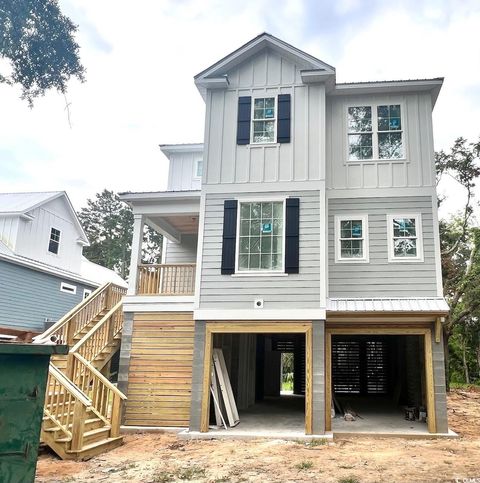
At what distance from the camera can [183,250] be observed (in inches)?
559

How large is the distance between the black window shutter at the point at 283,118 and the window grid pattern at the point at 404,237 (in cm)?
318

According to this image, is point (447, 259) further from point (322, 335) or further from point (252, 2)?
point (252, 2)

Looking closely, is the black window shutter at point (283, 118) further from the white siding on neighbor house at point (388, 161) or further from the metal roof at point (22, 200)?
the metal roof at point (22, 200)

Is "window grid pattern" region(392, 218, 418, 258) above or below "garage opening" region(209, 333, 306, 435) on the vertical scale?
above

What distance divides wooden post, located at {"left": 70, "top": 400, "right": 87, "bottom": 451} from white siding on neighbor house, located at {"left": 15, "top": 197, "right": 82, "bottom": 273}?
465 inches

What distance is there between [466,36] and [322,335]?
33.2 ft

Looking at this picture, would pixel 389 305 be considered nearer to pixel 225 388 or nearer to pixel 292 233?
pixel 292 233

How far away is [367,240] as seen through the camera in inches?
417

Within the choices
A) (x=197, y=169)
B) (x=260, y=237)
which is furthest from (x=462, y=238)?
(x=260, y=237)

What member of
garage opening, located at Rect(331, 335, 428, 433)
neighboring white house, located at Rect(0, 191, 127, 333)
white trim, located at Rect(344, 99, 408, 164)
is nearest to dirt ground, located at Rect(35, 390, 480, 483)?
garage opening, located at Rect(331, 335, 428, 433)

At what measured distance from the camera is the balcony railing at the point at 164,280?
35.9 feet

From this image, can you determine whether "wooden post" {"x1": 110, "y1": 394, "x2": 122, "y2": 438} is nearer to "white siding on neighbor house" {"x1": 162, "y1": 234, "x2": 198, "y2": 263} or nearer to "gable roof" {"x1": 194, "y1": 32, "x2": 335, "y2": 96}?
"white siding on neighbor house" {"x1": 162, "y1": 234, "x2": 198, "y2": 263}

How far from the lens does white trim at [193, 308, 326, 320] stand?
9445 millimetres

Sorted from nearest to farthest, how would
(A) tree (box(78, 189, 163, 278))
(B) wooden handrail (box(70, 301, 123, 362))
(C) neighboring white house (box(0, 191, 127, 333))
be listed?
(B) wooden handrail (box(70, 301, 123, 362)) → (C) neighboring white house (box(0, 191, 127, 333)) → (A) tree (box(78, 189, 163, 278))
